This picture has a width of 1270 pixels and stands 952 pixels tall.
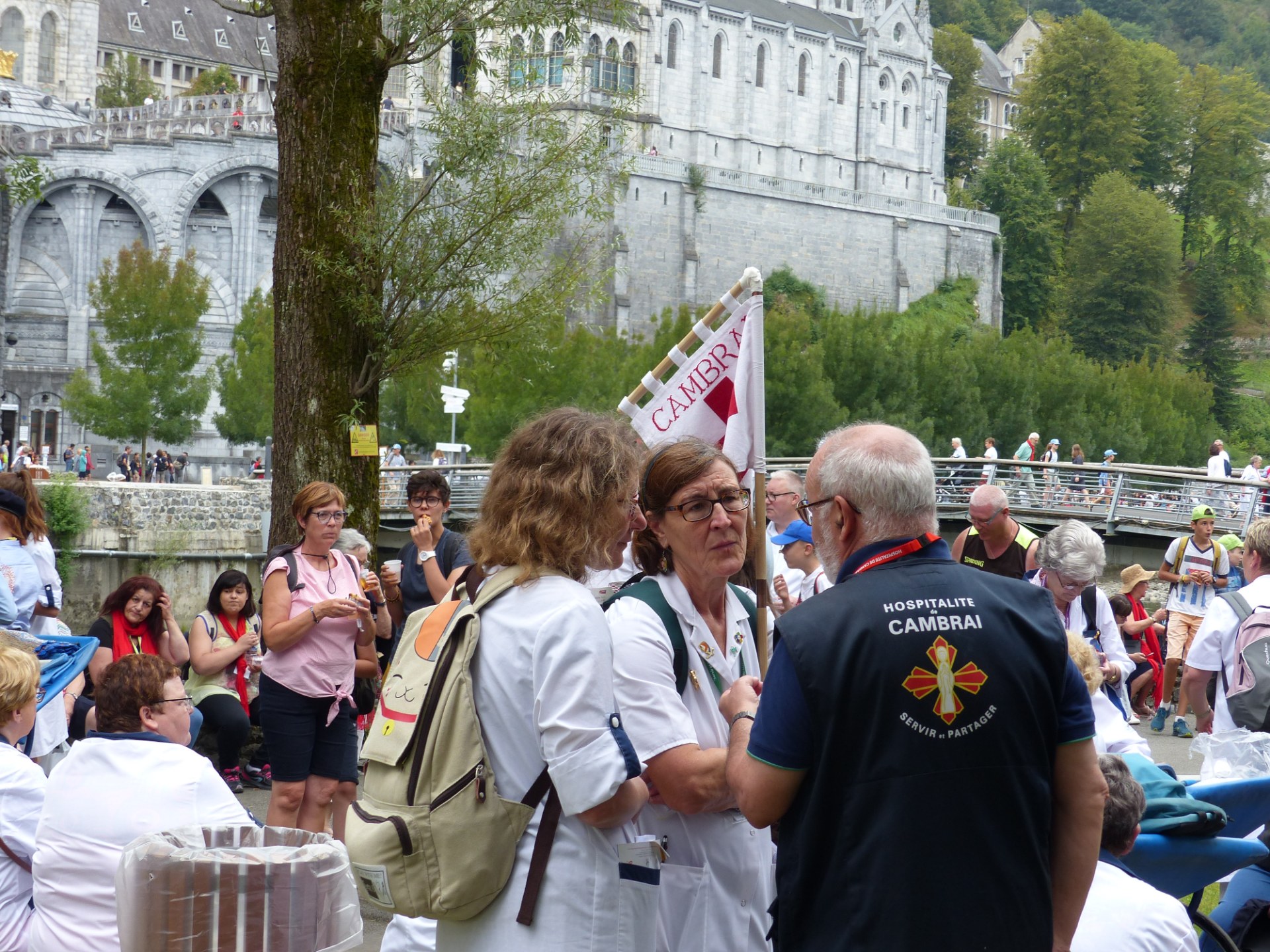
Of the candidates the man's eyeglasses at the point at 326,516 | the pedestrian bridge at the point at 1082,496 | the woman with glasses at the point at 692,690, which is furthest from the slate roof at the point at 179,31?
the woman with glasses at the point at 692,690

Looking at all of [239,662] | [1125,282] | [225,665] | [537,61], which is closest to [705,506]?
[225,665]

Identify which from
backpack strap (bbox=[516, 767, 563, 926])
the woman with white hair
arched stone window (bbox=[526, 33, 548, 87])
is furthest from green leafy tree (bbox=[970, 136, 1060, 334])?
backpack strap (bbox=[516, 767, 563, 926])

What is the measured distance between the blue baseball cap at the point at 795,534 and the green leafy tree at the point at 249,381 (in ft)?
123

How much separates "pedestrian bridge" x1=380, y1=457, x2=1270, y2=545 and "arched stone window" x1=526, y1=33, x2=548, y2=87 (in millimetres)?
9551

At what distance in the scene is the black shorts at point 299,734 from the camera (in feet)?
17.8

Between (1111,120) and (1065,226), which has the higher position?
(1111,120)

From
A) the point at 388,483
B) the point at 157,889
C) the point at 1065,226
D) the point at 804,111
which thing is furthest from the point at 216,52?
the point at 157,889

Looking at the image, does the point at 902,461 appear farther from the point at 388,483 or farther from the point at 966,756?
the point at 388,483

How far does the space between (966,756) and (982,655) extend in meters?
0.17

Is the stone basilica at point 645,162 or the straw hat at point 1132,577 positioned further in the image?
the stone basilica at point 645,162

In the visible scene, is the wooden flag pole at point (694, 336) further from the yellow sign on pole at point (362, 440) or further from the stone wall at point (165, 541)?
the stone wall at point (165, 541)

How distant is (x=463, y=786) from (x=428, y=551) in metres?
4.26

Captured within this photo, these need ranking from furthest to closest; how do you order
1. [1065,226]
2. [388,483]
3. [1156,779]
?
[1065,226], [388,483], [1156,779]

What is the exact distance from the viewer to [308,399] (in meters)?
7.36
